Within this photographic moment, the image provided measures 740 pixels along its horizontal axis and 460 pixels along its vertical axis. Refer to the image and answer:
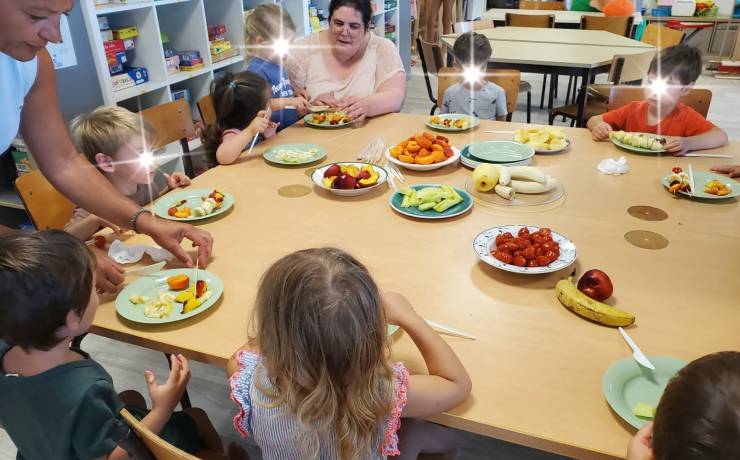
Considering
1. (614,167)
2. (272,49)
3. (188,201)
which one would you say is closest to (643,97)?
(614,167)

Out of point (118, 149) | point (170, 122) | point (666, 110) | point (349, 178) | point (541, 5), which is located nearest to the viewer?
point (349, 178)

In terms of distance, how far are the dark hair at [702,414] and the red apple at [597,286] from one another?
1.34 ft

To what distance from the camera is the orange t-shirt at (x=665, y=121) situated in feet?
6.39

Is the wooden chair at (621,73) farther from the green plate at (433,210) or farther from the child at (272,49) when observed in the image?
the green plate at (433,210)

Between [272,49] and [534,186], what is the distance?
5.15ft

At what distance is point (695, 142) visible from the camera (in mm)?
1808

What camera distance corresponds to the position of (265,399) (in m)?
0.86

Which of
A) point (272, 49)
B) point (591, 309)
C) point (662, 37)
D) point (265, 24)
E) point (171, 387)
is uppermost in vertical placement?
point (265, 24)

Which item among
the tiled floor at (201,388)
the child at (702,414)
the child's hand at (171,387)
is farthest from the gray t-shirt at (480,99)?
the child at (702,414)

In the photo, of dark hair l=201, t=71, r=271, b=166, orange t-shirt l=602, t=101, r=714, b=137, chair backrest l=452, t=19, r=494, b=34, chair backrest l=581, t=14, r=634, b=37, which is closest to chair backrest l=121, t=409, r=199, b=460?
dark hair l=201, t=71, r=271, b=166

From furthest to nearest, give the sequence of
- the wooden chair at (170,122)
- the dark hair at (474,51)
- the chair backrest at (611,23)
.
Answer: the chair backrest at (611,23), the dark hair at (474,51), the wooden chair at (170,122)

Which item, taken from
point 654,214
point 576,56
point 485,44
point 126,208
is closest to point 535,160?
point 654,214

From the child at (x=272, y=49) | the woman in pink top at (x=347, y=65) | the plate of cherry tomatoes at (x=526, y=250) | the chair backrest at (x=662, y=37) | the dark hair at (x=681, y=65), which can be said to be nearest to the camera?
the plate of cherry tomatoes at (x=526, y=250)

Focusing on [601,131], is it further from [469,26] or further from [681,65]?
[469,26]
